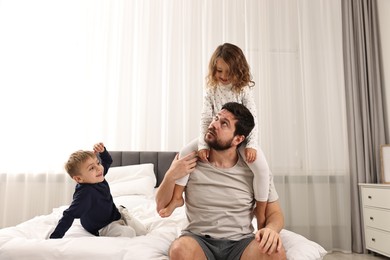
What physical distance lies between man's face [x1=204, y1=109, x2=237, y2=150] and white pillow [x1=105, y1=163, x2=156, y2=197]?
61.4 inches

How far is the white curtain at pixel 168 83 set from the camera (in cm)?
355

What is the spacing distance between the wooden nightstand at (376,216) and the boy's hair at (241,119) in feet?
7.15

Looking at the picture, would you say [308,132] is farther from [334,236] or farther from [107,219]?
[107,219]

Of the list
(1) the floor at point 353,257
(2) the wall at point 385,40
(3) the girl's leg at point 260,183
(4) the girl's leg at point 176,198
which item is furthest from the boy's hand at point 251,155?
(2) the wall at point 385,40

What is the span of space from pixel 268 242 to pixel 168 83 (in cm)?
270

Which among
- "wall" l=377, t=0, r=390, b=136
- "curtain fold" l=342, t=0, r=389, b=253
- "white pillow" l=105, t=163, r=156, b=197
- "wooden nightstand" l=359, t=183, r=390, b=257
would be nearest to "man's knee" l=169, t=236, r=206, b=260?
"white pillow" l=105, t=163, r=156, b=197

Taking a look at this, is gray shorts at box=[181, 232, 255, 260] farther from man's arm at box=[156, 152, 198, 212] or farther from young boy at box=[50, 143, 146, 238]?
young boy at box=[50, 143, 146, 238]

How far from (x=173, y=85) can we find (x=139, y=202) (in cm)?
153

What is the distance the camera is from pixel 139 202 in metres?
2.58

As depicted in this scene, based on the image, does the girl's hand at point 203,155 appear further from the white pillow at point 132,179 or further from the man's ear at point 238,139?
the white pillow at point 132,179

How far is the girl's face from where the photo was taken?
1921mm

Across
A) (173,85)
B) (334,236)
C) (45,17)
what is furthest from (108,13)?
(334,236)

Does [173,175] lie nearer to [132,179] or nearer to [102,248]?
[102,248]

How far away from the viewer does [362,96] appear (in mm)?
3609
